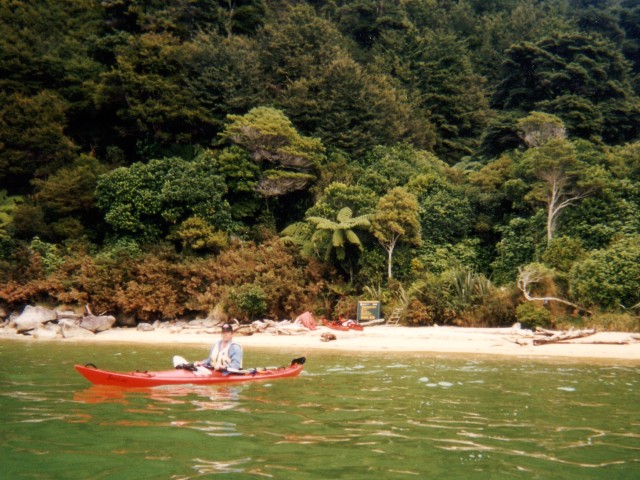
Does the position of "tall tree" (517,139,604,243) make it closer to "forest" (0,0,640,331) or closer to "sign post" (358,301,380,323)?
"forest" (0,0,640,331)

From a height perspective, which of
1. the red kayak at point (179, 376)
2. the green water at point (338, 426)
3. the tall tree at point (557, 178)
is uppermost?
the tall tree at point (557, 178)

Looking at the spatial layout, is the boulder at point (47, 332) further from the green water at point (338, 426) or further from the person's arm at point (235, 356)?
the person's arm at point (235, 356)

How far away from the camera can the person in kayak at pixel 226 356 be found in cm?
1128

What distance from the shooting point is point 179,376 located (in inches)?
423

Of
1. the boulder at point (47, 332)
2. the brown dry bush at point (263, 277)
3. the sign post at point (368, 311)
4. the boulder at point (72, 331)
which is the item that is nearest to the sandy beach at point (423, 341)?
the boulder at point (72, 331)

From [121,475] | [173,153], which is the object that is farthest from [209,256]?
[121,475]

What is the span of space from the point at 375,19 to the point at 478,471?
158 ft

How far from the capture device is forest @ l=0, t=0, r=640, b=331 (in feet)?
71.8

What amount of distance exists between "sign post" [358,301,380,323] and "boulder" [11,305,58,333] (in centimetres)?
1259

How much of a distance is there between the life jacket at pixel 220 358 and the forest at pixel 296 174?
33.3ft

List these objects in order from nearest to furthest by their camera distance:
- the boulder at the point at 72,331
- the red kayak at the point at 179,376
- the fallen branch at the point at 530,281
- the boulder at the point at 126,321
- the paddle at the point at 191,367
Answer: the red kayak at the point at 179,376 → the paddle at the point at 191,367 → the fallen branch at the point at 530,281 → the boulder at the point at 72,331 → the boulder at the point at 126,321

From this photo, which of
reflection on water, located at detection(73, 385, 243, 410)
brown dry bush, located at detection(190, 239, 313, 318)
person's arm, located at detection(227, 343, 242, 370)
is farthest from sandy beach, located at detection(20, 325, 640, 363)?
reflection on water, located at detection(73, 385, 243, 410)

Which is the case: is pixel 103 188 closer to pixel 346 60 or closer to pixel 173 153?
pixel 173 153

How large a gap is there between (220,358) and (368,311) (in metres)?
10.5
